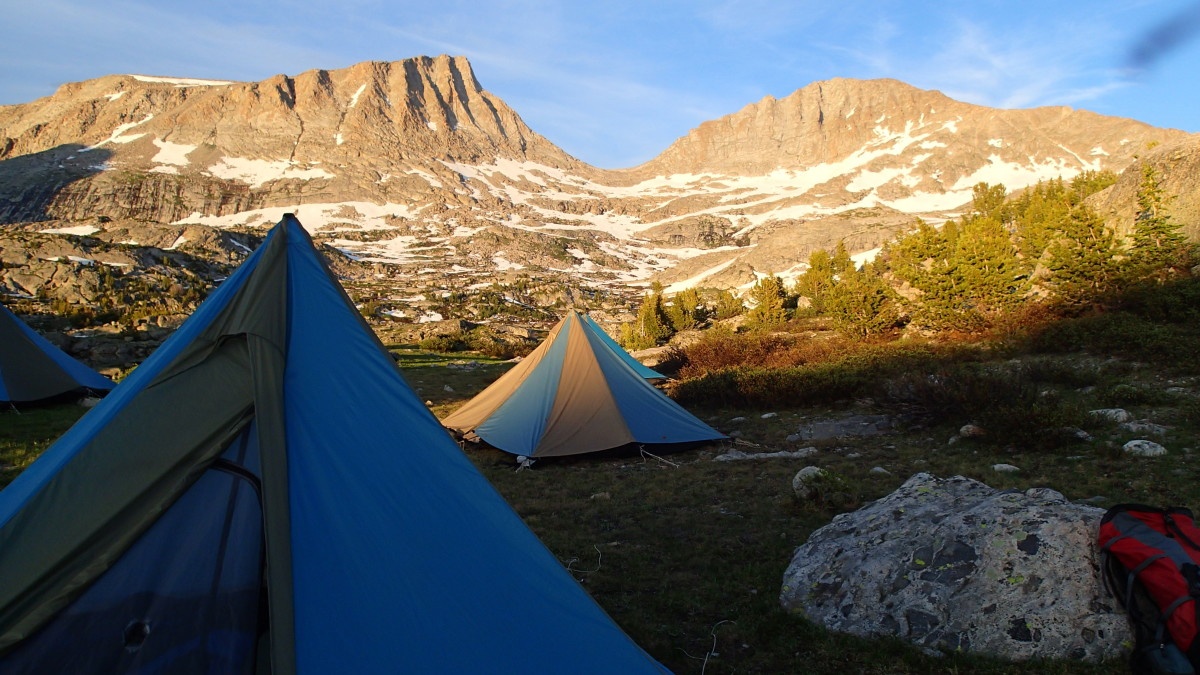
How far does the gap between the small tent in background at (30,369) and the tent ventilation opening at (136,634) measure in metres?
14.1

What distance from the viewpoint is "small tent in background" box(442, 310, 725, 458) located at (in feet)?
34.9

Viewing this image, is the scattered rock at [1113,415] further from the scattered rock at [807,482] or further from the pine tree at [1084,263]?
the pine tree at [1084,263]

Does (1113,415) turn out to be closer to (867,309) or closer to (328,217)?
(867,309)

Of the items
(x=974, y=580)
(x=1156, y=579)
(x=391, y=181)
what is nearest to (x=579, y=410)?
(x=974, y=580)

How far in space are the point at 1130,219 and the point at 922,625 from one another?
771 inches

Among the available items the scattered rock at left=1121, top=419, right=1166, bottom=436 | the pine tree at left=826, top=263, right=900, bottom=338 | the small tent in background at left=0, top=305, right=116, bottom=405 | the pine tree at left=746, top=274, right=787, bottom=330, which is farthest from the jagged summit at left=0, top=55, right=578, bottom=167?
the scattered rock at left=1121, top=419, right=1166, bottom=436

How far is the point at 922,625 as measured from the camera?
4137mm

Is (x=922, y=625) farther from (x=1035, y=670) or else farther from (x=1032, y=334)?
(x=1032, y=334)

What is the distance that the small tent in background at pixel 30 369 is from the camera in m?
13.4

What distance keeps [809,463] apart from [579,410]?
12.9 feet

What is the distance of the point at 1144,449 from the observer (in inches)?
291

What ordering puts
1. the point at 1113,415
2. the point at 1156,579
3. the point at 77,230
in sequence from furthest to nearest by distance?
the point at 77,230 < the point at 1113,415 < the point at 1156,579

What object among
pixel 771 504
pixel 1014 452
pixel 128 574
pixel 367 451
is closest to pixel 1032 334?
pixel 1014 452

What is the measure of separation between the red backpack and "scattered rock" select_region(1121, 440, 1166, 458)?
455 cm
